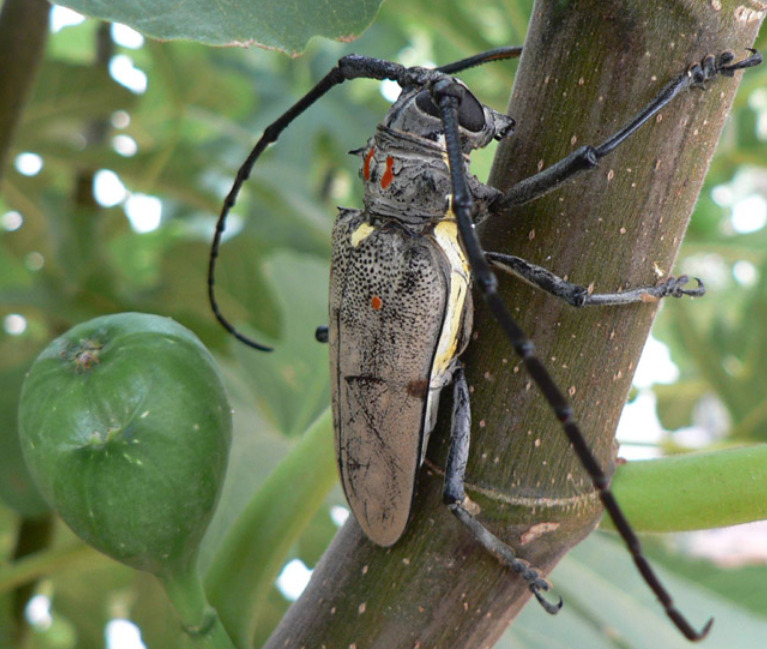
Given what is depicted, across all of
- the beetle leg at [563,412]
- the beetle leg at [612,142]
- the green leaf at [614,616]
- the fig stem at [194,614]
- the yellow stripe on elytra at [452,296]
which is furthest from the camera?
the green leaf at [614,616]

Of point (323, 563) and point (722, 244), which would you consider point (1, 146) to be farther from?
point (722, 244)

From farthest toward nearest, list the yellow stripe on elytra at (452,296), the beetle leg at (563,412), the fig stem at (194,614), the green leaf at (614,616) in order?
1. the green leaf at (614,616)
2. the yellow stripe on elytra at (452,296)
3. the fig stem at (194,614)
4. the beetle leg at (563,412)

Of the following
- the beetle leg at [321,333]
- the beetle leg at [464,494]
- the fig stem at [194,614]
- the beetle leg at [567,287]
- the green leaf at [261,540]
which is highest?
the beetle leg at [567,287]

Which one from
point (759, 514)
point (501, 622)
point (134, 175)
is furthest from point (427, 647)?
point (134, 175)

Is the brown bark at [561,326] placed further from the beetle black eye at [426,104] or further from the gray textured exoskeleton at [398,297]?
the beetle black eye at [426,104]

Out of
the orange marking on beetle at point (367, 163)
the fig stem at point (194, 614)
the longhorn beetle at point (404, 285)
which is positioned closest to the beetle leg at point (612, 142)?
the longhorn beetle at point (404, 285)

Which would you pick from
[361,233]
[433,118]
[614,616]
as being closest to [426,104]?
[433,118]
